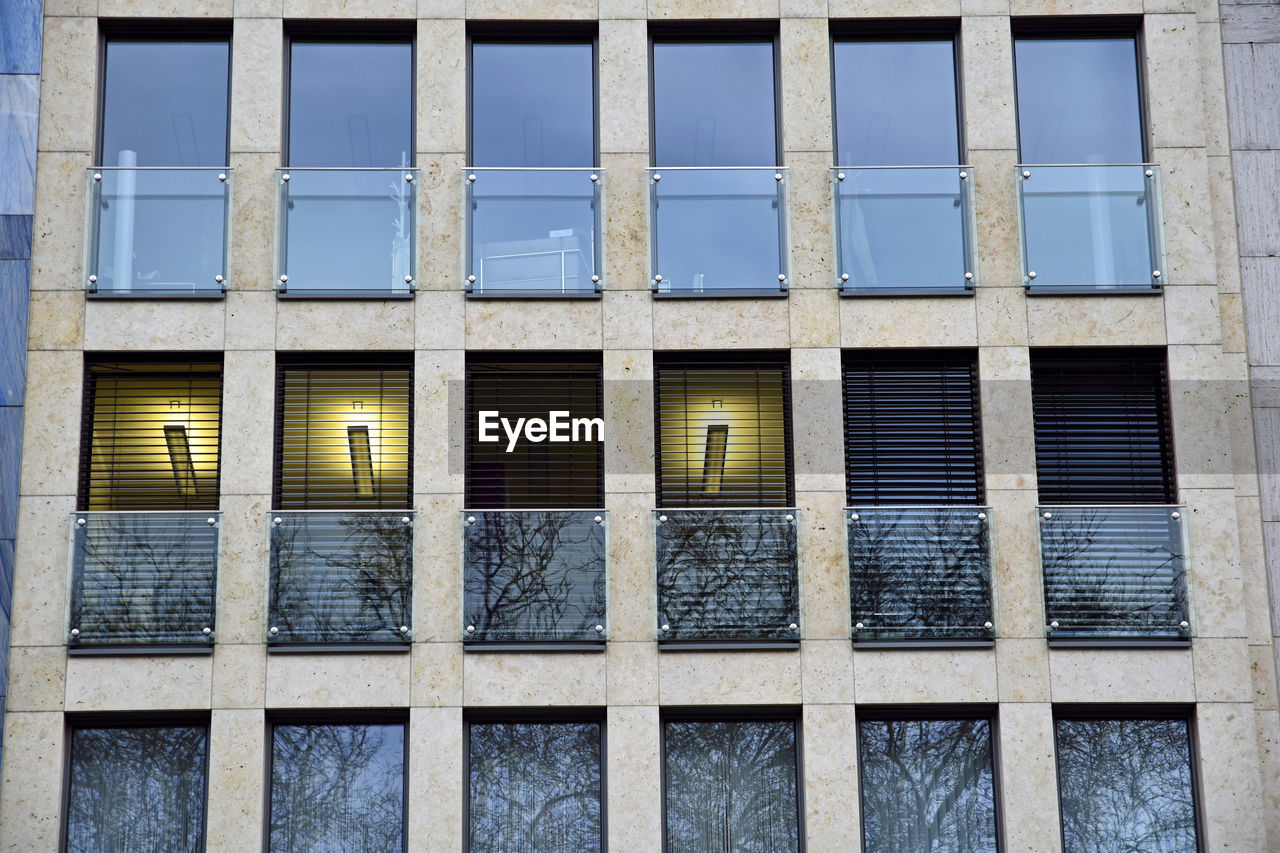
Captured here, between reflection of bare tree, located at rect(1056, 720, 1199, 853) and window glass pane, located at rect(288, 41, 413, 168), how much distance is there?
9755 mm

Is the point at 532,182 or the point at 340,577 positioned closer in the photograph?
the point at 340,577

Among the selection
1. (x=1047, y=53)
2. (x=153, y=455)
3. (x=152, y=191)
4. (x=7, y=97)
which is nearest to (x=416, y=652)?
(x=153, y=455)

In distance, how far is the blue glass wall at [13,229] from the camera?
54.3ft

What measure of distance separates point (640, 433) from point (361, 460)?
3058 millimetres

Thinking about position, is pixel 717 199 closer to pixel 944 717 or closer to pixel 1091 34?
pixel 1091 34

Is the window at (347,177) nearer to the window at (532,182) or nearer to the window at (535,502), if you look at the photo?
the window at (532,182)

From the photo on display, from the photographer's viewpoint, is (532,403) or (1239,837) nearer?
(1239,837)

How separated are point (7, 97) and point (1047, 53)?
38.6ft

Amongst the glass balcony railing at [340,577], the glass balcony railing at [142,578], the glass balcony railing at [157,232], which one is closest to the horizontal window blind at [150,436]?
the glass balcony railing at [142,578]

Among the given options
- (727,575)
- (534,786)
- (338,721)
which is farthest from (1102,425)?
(338,721)

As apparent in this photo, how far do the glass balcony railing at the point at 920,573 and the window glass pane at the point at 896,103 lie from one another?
410 cm

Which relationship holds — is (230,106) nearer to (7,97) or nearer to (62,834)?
(7,97)

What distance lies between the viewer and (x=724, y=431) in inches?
680

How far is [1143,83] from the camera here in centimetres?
1795
